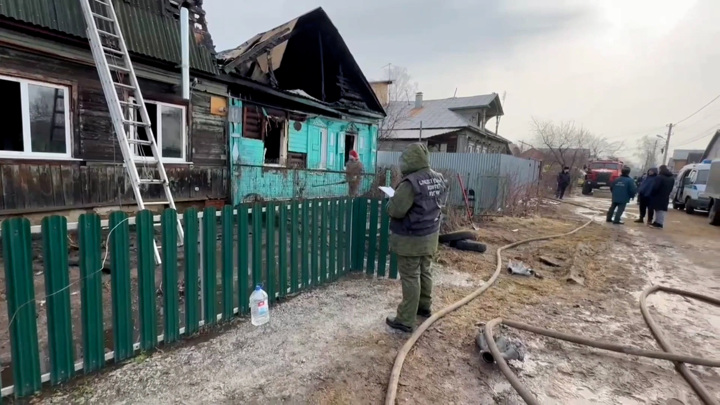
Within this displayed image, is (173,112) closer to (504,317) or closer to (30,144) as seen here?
(30,144)

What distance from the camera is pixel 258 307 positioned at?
3162mm

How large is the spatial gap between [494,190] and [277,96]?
796 cm

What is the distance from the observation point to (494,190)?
1207 centimetres

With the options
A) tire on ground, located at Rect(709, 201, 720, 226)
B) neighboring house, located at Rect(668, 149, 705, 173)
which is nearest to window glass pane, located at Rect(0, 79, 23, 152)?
tire on ground, located at Rect(709, 201, 720, 226)

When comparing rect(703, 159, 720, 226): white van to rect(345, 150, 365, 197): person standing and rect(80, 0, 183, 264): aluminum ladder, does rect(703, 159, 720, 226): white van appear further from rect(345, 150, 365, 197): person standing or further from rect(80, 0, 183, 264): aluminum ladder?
rect(80, 0, 183, 264): aluminum ladder

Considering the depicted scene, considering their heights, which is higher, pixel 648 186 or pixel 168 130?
pixel 168 130

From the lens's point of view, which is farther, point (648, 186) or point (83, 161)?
point (648, 186)

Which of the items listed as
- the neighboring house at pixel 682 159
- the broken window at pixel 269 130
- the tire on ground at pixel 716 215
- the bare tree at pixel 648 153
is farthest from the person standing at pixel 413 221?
the bare tree at pixel 648 153

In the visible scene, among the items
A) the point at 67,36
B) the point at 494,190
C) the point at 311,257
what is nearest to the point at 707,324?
the point at 311,257

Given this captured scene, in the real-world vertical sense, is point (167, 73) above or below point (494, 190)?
above

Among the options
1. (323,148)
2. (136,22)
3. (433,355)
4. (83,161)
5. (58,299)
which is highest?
(136,22)

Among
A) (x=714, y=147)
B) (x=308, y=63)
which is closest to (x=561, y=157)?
(x=714, y=147)

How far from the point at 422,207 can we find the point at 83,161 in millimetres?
5903

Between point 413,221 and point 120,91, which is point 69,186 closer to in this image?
point 120,91
